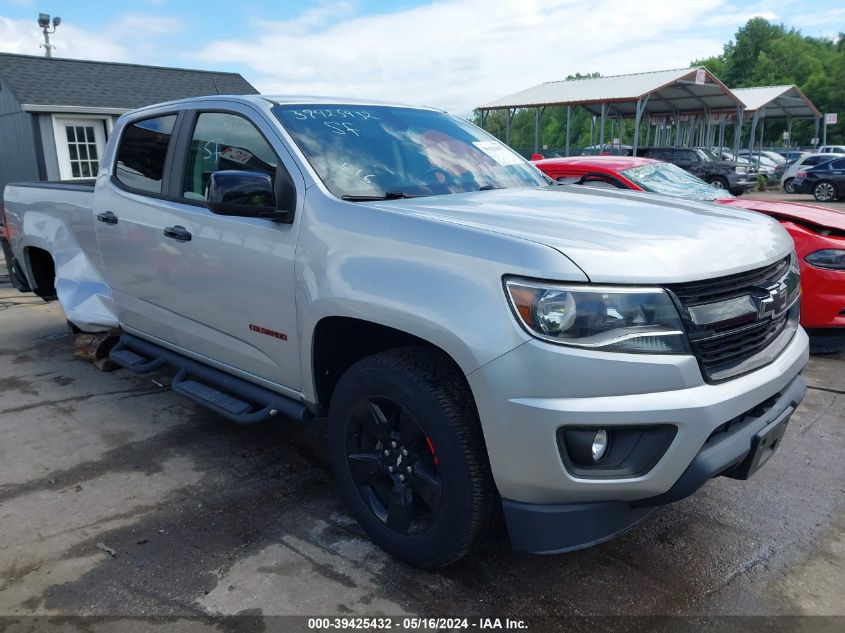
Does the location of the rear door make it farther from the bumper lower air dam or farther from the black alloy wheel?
the bumper lower air dam

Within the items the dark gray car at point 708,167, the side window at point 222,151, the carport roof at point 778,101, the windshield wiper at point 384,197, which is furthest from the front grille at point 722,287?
the carport roof at point 778,101

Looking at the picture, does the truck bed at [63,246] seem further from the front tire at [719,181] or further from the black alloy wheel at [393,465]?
the front tire at [719,181]

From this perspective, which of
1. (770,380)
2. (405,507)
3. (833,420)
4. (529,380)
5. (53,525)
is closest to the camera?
(529,380)

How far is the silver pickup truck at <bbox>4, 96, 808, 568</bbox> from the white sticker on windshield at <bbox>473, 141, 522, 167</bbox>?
0.9 inches

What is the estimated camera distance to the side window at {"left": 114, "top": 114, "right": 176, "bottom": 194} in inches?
155

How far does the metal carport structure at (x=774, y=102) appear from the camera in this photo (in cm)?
3033

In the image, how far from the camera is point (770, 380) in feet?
8.07

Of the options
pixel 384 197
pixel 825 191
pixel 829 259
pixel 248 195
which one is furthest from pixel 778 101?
pixel 248 195

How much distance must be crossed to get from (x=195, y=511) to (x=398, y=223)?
174cm

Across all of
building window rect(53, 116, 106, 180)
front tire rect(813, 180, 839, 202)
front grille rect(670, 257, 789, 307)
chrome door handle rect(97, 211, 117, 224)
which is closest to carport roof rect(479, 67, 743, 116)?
front tire rect(813, 180, 839, 202)

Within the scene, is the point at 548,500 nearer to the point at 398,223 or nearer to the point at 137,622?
the point at 398,223

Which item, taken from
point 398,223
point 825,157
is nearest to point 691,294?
point 398,223

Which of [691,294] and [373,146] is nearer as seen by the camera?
[691,294]

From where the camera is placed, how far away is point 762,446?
242 cm
